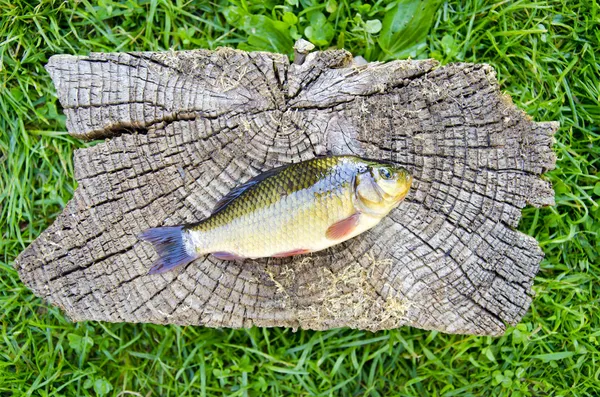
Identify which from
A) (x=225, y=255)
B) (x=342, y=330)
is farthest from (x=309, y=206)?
(x=342, y=330)

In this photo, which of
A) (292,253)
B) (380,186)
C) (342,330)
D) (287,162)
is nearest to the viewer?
(380,186)

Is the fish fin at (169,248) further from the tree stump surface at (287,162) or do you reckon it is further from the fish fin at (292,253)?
the fish fin at (292,253)

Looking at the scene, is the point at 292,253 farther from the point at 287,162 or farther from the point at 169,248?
the point at 169,248

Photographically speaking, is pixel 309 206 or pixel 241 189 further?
pixel 241 189

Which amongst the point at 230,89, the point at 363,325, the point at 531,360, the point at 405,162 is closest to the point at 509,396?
the point at 531,360

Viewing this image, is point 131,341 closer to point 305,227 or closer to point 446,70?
point 305,227

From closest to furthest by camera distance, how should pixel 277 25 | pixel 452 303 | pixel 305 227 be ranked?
pixel 305 227
pixel 452 303
pixel 277 25

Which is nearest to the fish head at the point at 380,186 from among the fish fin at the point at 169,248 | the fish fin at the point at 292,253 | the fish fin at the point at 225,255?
the fish fin at the point at 292,253
